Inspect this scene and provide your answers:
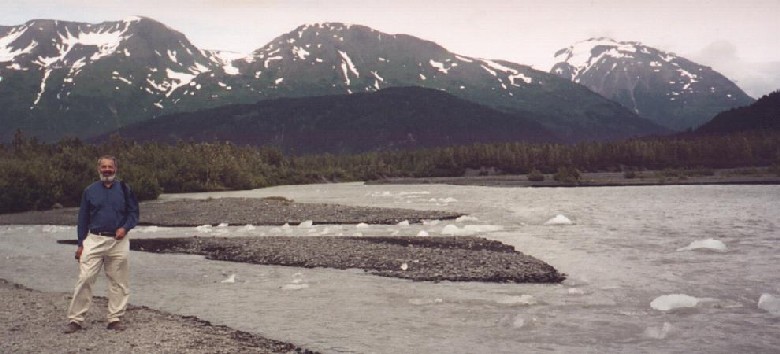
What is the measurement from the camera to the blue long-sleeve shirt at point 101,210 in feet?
46.4

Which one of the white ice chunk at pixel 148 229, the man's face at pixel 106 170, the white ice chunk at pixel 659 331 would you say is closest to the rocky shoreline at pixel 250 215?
the white ice chunk at pixel 148 229

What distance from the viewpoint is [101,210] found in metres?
14.2

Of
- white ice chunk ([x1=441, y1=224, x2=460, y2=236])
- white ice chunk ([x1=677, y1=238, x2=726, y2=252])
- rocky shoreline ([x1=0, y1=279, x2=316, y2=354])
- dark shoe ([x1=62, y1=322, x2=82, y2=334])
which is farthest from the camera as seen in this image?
white ice chunk ([x1=441, y1=224, x2=460, y2=236])

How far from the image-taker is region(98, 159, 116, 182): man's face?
14062mm

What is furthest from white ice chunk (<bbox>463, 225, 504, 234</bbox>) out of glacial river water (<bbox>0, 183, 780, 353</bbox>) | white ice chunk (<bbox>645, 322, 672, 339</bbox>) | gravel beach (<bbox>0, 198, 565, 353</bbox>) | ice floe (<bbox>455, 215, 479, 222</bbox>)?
white ice chunk (<bbox>645, 322, 672, 339</bbox>)

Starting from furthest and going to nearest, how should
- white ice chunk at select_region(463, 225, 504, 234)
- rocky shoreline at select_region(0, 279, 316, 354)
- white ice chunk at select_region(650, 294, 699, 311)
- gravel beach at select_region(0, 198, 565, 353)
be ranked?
white ice chunk at select_region(463, 225, 504, 234) → white ice chunk at select_region(650, 294, 699, 311) → gravel beach at select_region(0, 198, 565, 353) → rocky shoreline at select_region(0, 279, 316, 354)

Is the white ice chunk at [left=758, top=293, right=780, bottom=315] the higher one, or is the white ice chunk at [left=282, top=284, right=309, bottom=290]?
the white ice chunk at [left=758, top=293, right=780, bottom=315]

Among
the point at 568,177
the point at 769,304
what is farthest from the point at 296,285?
the point at 568,177

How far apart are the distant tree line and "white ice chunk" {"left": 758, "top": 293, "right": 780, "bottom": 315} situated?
6458 cm

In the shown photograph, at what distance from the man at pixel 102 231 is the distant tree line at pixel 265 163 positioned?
57.3m

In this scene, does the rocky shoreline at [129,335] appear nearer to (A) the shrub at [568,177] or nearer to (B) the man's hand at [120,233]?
(B) the man's hand at [120,233]

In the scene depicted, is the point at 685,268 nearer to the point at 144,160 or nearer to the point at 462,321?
the point at 462,321

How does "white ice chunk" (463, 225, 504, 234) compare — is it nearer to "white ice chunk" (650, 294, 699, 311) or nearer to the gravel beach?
the gravel beach

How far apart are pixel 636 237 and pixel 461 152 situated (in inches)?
5416
